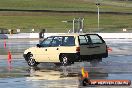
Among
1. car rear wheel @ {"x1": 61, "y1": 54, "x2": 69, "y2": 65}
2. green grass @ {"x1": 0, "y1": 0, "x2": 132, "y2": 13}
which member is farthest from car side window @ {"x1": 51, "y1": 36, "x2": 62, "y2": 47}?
green grass @ {"x1": 0, "y1": 0, "x2": 132, "y2": 13}

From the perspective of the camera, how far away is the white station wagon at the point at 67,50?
25.4 meters

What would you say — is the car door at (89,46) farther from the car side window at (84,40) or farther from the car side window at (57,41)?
the car side window at (57,41)

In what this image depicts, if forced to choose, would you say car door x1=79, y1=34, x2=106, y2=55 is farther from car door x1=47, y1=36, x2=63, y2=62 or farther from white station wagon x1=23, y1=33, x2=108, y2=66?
car door x1=47, y1=36, x2=63, y2=62

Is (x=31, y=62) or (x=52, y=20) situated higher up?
(x=52, y=20)

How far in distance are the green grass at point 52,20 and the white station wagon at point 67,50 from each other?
68.7 meters

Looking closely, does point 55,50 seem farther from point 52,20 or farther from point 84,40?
point 52,20

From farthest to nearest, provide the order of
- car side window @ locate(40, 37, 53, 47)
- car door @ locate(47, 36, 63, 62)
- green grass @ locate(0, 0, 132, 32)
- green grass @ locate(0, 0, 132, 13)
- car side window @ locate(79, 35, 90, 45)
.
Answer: green grass @ locate(0, 0, 132, 13) → green grass @ locate(0, 0, 132, 32) → car side window @ locate(40, 37, 53, 47) → car door @ locate(47, 36, 63, 62) → car side window @ locate(79, 35, 90, 45)

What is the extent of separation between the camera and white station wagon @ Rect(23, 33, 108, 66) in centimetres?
2538

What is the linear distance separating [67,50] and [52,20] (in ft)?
281

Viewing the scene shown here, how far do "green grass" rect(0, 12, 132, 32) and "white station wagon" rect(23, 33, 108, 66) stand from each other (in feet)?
225

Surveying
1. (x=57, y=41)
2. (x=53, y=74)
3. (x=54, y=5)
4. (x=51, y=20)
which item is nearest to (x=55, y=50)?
(x=57, y=41)

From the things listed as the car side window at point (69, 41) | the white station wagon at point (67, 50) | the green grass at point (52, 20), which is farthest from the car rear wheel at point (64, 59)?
the green grass at point (52, 20)

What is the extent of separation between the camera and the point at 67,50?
25.6 metres

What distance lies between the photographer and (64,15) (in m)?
119
